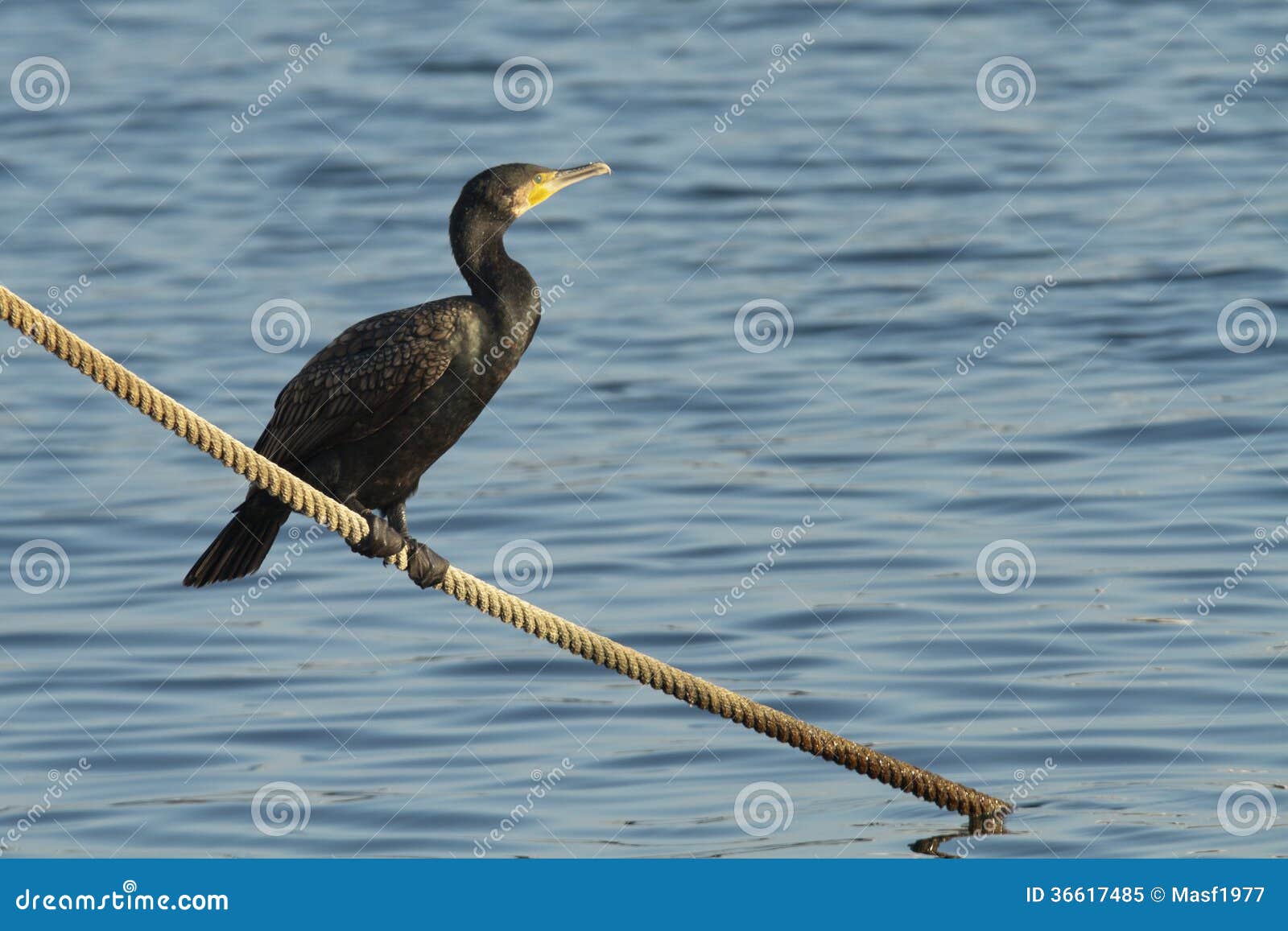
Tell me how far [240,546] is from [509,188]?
1.38m

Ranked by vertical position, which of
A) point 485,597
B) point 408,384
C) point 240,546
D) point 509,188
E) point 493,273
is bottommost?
point 485,597

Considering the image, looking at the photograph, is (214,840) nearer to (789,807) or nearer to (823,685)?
(789,807)

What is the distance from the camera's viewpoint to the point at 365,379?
6910 mm

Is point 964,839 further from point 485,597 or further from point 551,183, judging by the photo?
point 551,183

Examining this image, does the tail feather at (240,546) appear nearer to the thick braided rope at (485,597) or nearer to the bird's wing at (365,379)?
the bird's wing at (365,379)

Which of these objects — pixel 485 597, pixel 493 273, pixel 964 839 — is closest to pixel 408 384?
pixel 493 273

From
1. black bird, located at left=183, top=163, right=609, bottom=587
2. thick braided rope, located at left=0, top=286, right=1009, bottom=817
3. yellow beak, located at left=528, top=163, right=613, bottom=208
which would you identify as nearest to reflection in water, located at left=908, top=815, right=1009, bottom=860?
thick braided rope, located at left=0, top=286, right=1009, bottom=817

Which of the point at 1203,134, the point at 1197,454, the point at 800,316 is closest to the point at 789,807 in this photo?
the point at 1197,454

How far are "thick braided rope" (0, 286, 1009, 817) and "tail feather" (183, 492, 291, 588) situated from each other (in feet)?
1.68

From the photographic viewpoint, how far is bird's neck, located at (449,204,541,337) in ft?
22.7

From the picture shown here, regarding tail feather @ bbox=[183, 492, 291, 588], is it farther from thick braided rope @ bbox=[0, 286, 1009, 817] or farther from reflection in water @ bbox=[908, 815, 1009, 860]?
reflection in water @ bbox=[908, 815, 1009, 860]

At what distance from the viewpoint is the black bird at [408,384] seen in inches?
269

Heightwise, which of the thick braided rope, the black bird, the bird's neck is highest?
the bird's neck

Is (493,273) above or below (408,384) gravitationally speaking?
above
